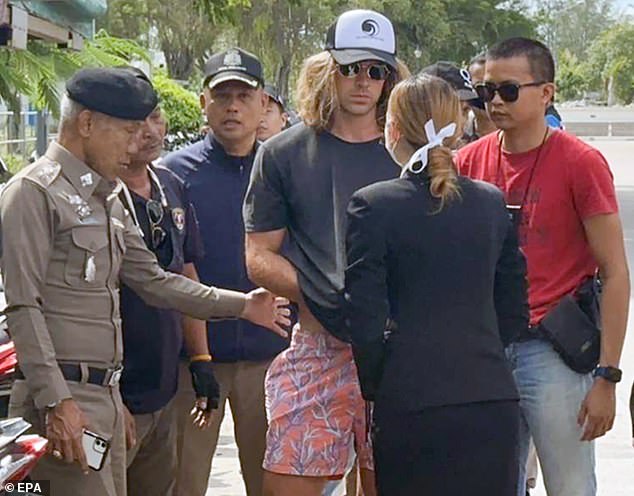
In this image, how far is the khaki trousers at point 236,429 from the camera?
16.5 feet

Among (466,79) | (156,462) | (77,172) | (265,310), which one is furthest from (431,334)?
(466,79)

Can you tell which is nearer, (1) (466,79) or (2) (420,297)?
(2) (420,297)

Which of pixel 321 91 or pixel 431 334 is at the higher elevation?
pixel 321 91

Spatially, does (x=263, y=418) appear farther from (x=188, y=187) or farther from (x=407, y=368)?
(x=407, y=368)

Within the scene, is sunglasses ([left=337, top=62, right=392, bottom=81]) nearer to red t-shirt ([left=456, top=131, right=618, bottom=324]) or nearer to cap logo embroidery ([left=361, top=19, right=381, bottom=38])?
cap logo embroidery ([left=361, top=19, right=381, bottom=38])

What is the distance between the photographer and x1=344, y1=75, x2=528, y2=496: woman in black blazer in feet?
11.5

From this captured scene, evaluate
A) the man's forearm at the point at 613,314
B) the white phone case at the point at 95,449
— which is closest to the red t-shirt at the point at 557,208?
the man's forearm at the point at 613,314

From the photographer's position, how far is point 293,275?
13.4 ft

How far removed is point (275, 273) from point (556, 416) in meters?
1.06

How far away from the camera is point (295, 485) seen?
4031 millimetres

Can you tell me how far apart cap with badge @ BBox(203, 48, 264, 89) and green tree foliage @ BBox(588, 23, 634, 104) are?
77242 millimetres

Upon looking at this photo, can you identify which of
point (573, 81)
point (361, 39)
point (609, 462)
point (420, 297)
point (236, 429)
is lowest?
point (573, 81)

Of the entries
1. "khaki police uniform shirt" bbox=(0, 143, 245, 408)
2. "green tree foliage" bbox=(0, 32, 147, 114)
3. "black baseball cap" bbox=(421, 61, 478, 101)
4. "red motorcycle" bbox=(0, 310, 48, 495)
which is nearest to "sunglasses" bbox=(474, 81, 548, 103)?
"black baseball cap" bbox=(421, 61, 478, 101)

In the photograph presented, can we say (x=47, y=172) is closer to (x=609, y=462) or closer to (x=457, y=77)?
(x=457, y=77)
